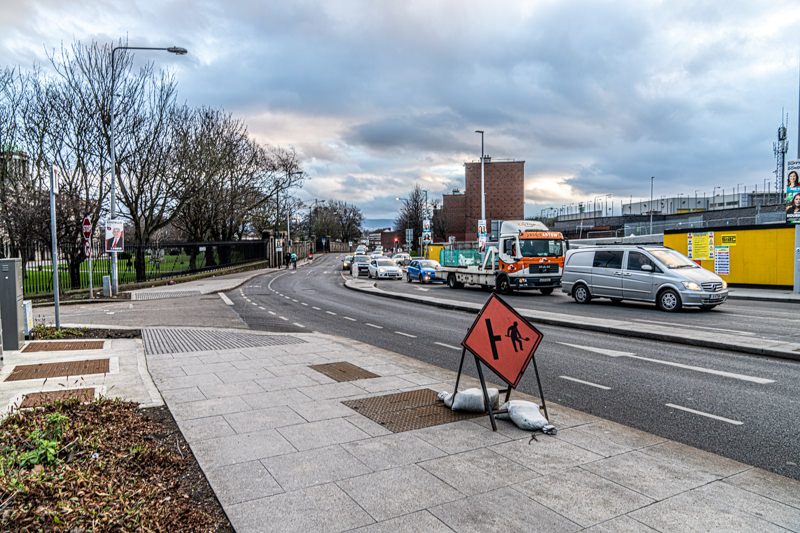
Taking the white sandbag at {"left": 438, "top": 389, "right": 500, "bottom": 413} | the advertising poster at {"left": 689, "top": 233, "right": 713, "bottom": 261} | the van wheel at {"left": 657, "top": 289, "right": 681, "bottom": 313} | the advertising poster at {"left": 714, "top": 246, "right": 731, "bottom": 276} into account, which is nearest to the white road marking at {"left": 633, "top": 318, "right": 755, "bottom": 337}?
the van wheel at {"left": 657, "top": 289, "right": 681, "bottom": 313}

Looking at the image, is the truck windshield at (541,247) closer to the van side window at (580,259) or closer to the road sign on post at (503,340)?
the van side window at (580,259)

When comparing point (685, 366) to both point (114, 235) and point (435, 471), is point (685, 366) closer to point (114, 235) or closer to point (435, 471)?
point (435, 471)

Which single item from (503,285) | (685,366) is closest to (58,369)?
(685,366)

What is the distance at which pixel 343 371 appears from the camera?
27.0 feet

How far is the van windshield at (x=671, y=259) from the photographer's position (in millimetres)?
16619

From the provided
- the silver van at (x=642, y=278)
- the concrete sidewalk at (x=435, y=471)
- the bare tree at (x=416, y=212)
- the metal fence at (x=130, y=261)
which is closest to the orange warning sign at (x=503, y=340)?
the concrete sidewalk at (x=435, y=471)

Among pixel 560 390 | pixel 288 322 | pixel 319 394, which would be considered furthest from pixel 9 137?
pixel 560 390

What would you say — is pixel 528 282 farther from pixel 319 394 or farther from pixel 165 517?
pixel 165 517

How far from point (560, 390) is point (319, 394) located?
3259 millimetres

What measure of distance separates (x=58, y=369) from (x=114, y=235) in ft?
52.7

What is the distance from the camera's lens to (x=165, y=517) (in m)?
3.45

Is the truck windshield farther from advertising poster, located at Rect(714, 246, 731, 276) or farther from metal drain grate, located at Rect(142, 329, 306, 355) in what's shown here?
metal drain grate, located at Rect(142, 329, 306, 355)

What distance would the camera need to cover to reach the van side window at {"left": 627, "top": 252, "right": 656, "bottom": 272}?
1702 centimetres

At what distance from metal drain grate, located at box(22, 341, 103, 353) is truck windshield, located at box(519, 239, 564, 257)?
17269 millimetres
